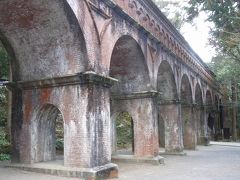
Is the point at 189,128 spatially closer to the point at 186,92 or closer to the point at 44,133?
the point at 186,92

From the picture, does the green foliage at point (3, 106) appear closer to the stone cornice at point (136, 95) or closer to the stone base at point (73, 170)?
the stone cornice at point (136, 95)

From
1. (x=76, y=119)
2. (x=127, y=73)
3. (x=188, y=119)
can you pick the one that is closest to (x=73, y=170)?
(x=76, y=119)

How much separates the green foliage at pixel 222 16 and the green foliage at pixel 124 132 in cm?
1076

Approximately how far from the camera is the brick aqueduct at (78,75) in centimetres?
984

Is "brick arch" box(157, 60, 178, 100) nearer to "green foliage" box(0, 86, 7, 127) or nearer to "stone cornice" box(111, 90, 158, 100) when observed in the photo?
"stone cornice" box(111, 90, 158, 100)

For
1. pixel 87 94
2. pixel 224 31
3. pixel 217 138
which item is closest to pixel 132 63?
pixel 224 31

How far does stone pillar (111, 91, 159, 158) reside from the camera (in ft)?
46.9

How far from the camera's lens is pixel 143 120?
47.8ft

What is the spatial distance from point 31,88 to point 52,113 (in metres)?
1.14

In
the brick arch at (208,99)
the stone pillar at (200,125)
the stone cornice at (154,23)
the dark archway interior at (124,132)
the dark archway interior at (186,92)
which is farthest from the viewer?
the brick arch at (208,99)

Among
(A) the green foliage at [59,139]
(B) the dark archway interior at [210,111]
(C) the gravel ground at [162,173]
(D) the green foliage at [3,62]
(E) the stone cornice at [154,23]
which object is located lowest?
(C) the gravel ground at [162,173]

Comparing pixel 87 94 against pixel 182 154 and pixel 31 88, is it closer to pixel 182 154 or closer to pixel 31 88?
pixel 31 88

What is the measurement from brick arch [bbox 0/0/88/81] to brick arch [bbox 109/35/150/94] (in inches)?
150

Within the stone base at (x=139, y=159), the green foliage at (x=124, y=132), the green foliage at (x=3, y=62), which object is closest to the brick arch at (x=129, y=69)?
the stone base at (x=139, y=159)
